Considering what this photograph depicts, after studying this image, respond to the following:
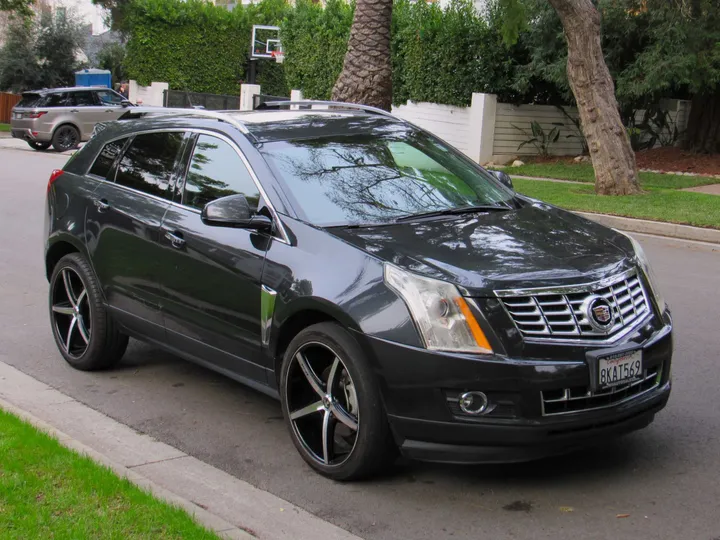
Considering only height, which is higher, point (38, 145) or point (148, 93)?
point (148, 93)

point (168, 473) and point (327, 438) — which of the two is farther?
point (168, 473)

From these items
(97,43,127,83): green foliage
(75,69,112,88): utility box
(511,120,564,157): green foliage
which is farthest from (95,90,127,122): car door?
(97,43,127,83): green foliage

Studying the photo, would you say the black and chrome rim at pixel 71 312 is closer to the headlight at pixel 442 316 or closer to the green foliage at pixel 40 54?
the headlight at pixel 442 316

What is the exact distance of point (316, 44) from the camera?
29734mm

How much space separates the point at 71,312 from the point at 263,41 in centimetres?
3412

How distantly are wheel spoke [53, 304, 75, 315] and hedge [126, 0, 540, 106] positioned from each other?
1895 cm

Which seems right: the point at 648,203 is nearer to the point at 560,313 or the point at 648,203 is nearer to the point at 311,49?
the point at 560,313

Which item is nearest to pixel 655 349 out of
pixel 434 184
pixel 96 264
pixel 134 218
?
pixel 434 184

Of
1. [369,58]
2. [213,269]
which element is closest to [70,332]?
[213,269]

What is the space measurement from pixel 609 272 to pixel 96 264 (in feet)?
11.5

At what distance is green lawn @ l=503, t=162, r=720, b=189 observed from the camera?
62.0 ft

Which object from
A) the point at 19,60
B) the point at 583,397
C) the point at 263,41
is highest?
the point at 263,41

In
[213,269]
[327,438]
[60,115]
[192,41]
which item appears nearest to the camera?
[327,438]

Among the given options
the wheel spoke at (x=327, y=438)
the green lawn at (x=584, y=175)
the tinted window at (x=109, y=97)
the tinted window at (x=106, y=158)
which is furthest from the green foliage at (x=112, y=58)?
the wheel spoke at (x=327, y=438)
